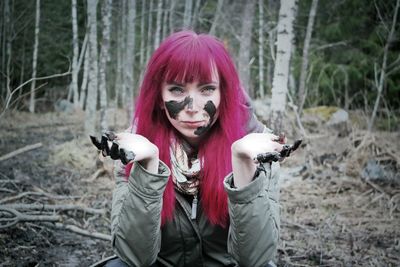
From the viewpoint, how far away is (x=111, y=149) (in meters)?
1.19

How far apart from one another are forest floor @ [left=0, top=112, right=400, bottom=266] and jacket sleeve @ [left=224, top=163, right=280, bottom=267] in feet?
4.37

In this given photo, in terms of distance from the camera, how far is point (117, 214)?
1571mm

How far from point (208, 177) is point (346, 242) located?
204 centimetres

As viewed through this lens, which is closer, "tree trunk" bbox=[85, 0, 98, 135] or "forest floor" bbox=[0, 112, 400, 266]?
"forest floor" bbox=[0, 112, 400, 266]

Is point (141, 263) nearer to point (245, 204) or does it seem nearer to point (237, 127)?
point (245, 204)

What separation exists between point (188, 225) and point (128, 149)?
59 centimetres

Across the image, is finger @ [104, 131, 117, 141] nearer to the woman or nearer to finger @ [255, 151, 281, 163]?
the woman

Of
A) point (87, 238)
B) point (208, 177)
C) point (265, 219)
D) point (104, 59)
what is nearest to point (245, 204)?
point (265, 219)

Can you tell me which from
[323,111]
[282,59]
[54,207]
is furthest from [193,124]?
[323,111]

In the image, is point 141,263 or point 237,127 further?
point 237,127

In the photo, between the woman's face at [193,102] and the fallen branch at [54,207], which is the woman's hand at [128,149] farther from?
the fallen branch at [54,207]

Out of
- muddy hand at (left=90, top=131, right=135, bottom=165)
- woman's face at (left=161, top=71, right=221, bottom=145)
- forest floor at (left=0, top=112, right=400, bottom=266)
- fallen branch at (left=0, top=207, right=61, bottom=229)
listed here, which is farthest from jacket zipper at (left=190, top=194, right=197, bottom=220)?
fallen branch at (left=0, top=207, right=61, bottom=229)

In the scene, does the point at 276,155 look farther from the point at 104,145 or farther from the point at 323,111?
the point at 323,111

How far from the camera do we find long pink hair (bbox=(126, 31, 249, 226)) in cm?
157
